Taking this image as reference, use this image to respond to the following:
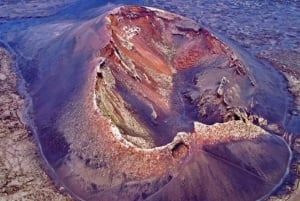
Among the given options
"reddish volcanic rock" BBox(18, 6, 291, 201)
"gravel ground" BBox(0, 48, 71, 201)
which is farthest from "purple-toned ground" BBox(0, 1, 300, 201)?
"reddish volcanic rock" BBox(18, 6, 291, 201)

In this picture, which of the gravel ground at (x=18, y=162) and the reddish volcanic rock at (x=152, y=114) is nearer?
the reddish volcanic rock at (x=152, y=114)

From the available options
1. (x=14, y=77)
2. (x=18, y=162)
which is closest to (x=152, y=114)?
(x=18, y=162)

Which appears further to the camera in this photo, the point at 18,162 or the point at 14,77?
the point at 14,77

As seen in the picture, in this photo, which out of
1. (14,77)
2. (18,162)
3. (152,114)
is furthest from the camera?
(14,77)

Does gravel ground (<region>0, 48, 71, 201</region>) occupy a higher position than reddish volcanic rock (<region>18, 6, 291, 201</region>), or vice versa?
reddish volcanic rock (<region>18, 6, 291, 201</region>)

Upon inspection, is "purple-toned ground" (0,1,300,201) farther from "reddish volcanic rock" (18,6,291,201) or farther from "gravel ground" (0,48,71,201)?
"reddish volcanic rock" (18,6,291,201)

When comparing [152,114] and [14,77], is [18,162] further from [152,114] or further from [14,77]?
[14,77]

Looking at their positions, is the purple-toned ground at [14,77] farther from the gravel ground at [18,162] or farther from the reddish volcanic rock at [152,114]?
the reddish volcanic rock at [152,114]

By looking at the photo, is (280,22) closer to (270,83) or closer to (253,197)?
(270,83)

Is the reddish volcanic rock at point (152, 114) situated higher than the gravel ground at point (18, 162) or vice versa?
the reddish volcanic rock at point (152, 114)

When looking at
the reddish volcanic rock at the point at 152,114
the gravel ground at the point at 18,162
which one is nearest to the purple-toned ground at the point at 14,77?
the gravel ground at the point at 18,162
